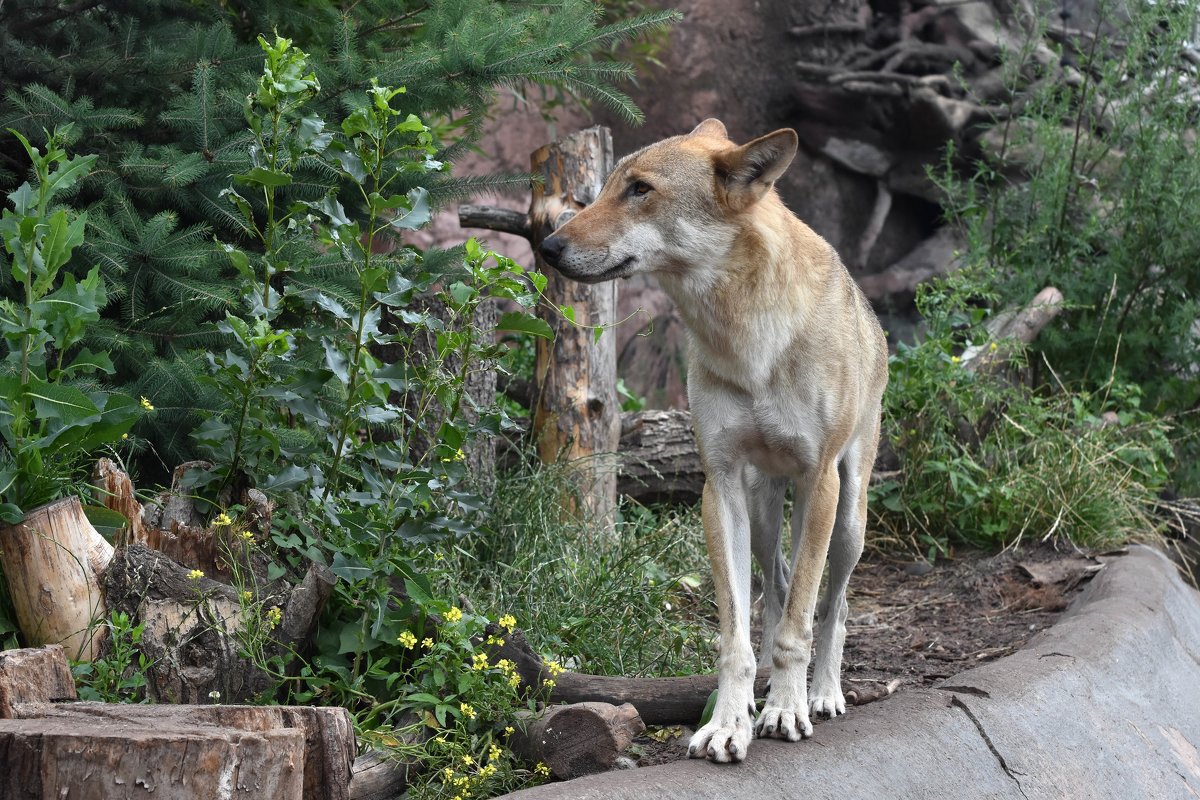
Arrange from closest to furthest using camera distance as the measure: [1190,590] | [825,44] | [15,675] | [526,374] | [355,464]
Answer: [15,675]
[355,464]
[1190,590]
[526,374]
[825,44]

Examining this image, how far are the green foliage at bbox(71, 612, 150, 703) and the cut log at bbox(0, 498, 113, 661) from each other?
77 mm

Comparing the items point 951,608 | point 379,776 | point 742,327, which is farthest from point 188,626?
point 951,608

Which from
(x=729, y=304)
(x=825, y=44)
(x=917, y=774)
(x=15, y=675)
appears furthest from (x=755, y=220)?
(x=825, y=44)

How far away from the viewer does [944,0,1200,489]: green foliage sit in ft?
26.5

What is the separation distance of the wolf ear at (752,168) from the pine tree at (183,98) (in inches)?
49.4

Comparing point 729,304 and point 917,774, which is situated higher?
point 729,304

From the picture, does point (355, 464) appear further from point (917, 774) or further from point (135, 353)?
point (917, 774)

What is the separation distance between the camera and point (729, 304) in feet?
12.6

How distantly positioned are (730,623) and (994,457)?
422 centimetres

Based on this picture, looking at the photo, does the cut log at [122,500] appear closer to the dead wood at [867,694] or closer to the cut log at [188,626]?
the cut log at [188,626]

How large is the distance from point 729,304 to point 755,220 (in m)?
0.32

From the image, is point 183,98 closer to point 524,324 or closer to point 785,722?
point 524,324

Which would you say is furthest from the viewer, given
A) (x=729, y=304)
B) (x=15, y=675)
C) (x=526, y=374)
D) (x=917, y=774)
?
(x=526, y=374)

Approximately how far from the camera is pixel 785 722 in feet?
11.7
